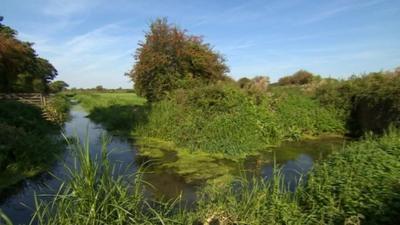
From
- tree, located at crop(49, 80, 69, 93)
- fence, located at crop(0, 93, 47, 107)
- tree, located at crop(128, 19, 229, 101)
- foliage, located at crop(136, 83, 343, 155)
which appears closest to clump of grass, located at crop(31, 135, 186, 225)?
foliage, located at crop(136, 83, 343, 155)

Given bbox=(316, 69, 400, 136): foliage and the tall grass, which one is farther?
the tall grass

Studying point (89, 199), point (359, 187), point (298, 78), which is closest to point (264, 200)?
point (359, 187)

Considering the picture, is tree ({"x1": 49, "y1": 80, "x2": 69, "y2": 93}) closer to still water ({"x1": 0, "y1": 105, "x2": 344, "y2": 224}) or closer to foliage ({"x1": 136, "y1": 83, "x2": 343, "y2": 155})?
foliage ({"x1": 136, "y1": 83, "x2": 343, "y2": 155})

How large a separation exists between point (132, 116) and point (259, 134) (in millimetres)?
7044

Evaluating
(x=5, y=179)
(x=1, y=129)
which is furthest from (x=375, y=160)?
(x=1, y=129)

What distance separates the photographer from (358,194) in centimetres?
474

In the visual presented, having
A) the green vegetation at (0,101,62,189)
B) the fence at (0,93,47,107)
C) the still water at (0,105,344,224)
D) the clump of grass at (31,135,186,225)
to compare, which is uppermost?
the fence at (0,93,47,107)

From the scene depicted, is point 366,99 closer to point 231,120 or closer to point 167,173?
point 231,120

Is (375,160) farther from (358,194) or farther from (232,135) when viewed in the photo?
(232,135)

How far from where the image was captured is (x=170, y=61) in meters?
16.1

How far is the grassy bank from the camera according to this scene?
3807mm

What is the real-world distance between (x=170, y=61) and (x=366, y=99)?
835 centimetres

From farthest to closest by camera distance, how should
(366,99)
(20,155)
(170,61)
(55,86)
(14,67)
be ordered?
(55,86) → (14,67) → (170,61) → (366,99) → (20,155)

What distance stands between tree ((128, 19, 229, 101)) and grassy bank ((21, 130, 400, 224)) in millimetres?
10741
